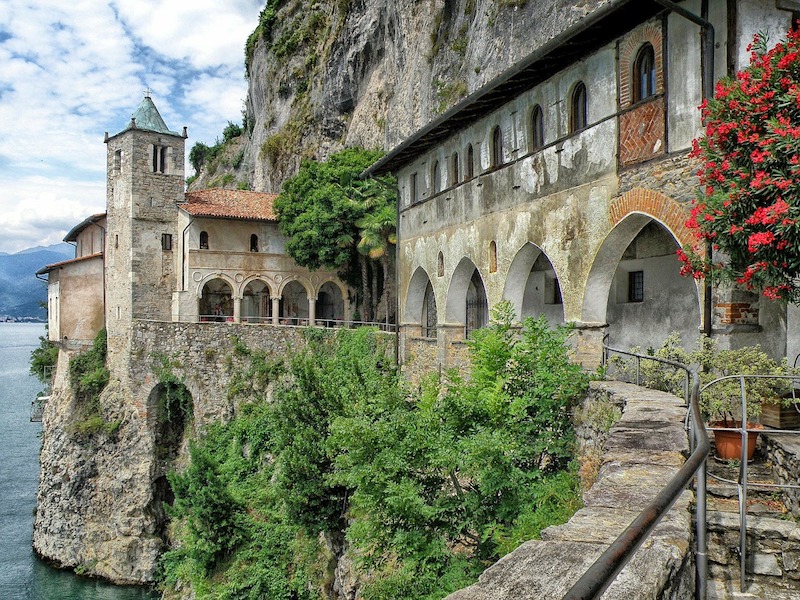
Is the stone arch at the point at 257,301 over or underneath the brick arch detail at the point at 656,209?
underneath

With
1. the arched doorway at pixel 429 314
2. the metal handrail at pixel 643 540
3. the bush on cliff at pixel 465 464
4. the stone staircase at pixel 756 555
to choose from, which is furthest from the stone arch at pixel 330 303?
the metal handrail at pixel 643 540

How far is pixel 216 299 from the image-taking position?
125 ft

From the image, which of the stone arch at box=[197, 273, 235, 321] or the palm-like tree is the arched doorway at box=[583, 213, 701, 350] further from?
the stone arch at box=[197, 273, 235, 321]

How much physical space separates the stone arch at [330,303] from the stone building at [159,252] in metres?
1.97

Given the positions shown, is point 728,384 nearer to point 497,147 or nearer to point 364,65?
point 497,147

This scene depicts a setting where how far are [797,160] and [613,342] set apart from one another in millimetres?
8847

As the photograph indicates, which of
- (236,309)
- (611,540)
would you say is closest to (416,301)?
(236,309)

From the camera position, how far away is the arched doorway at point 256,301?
129 feet

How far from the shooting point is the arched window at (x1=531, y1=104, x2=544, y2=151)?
587 inches

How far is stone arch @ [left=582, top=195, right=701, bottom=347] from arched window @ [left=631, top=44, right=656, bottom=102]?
1.76m

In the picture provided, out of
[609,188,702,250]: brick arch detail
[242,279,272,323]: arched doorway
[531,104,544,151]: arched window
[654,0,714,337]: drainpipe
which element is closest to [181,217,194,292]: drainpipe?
[242,279,272,323]: arched doorway

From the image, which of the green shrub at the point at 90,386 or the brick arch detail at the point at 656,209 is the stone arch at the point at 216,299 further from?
the brick arch detail at the point at 656,209

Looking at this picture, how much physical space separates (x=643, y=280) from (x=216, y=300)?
27.9m

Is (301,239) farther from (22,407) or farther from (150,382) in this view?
(22,407)
